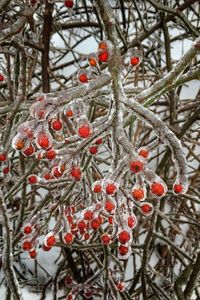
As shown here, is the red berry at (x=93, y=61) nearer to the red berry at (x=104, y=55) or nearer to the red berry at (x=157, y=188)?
the red berry at (x=104, y=55)

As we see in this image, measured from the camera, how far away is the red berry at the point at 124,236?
3.20ft

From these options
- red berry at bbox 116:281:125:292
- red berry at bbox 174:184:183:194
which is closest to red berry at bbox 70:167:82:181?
red berry at bbox 174:184:183:194

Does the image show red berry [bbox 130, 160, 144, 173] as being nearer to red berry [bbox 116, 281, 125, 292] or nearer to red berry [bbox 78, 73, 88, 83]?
red berry [bbox 78, 73, 88, 83]

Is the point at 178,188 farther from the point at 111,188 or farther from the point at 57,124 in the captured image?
the point at 57,124

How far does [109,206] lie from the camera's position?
91 cm

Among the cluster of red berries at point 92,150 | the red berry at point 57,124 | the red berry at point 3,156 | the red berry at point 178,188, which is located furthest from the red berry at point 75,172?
the red berry at point 3,156

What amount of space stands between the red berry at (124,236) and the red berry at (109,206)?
0.29ft

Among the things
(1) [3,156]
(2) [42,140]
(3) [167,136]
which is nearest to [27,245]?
(1) [3,156]

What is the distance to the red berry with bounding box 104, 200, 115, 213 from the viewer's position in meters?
0.90

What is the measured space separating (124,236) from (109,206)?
11 centimetres

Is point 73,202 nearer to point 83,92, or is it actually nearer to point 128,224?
point 128,224

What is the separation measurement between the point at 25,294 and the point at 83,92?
215cm

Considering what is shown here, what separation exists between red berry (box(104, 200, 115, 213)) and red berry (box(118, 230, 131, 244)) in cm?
9

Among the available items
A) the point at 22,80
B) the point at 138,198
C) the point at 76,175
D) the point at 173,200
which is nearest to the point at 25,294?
the point at 173,200
